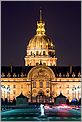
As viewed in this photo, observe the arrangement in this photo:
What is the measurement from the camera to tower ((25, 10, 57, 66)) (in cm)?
11712

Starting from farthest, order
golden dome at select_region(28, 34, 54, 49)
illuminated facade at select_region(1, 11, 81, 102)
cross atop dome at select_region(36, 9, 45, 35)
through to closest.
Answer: cross atop dome at select_region(36, 9, 45, 35)
golden dome at select_region(28, 34, 54, 49)
illuminated facade at select_region(1, 11, 81, 102)

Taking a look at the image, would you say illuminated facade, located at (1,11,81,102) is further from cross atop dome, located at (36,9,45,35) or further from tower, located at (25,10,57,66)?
cross atop dome, located at (36,9,45,35)

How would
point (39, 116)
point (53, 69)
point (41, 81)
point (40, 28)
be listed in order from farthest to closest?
1. point (40, 28)
2. point (53, 69)
3. point (41, 81)
4. point (39, 116)

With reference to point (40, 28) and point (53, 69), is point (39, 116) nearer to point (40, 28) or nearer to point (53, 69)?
point (53, 69)

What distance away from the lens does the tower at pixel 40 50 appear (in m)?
117

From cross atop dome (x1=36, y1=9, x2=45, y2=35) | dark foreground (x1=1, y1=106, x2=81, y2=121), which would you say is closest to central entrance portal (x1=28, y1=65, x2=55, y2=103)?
cross atop dome (x1=36, y1=9, x2=45, y2=35)

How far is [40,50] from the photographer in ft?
395

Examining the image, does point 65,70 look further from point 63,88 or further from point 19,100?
point 19,100

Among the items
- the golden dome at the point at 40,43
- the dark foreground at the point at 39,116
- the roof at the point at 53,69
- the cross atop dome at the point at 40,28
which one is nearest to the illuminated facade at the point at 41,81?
the roof at the point at 53,69

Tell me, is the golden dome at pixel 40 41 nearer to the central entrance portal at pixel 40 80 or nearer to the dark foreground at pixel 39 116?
the central entrance portal at pixel 40 80

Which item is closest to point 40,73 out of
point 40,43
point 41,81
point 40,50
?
point 41,81

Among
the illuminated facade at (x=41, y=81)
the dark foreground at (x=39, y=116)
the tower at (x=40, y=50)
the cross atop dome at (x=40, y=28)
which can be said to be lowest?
the dark foreground at (x=39, y=116)

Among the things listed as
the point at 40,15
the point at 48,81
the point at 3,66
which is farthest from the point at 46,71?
the point at 40,15

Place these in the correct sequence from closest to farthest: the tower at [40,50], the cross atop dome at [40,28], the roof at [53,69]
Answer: the roof at [53,69], the tower at [40,50], the cross atop dome at [40,28]
